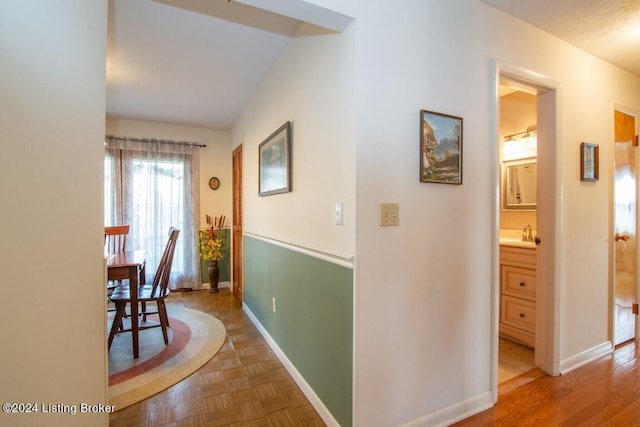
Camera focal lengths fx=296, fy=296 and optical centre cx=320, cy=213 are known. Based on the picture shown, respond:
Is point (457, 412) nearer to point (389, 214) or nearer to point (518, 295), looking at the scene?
point (389, 214)

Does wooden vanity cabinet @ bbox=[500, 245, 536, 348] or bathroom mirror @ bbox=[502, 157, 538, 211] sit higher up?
bathroom mirror @ bbox=[502, 157, 538, 211]

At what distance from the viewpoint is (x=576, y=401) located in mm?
1837

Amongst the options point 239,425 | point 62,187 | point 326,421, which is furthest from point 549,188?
point 62,187

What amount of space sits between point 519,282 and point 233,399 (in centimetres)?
245

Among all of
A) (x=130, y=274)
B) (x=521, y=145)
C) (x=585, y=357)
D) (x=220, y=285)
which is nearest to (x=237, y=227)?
(x=220, y=285)

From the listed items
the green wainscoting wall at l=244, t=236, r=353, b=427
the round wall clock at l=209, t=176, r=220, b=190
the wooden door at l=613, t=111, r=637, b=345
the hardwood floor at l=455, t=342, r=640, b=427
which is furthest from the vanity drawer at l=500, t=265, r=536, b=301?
the round wall clock at l=209, t=176, r=220, b=190

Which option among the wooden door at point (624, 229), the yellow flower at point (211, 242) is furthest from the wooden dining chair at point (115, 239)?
the wooden door at point (624, 229)

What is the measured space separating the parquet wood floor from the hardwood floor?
100 cm

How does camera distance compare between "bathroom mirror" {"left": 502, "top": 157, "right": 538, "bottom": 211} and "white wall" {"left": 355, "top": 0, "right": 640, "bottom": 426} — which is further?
"bathroom mirror" {"left": 502, "top": 157, "right": 538, "bottom": 211}

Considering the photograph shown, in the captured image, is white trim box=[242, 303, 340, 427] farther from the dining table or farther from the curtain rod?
the curtain rod

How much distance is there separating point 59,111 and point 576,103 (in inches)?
123

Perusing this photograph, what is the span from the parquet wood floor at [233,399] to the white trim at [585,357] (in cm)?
185

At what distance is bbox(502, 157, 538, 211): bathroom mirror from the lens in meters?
3.02

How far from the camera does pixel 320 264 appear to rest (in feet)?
5.80
